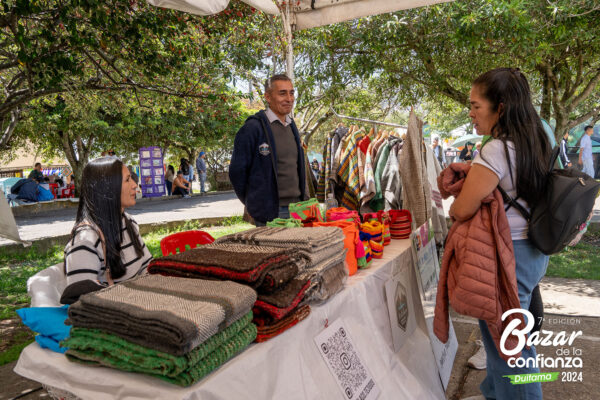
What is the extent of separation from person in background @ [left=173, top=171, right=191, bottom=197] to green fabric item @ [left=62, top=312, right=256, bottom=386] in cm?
1891

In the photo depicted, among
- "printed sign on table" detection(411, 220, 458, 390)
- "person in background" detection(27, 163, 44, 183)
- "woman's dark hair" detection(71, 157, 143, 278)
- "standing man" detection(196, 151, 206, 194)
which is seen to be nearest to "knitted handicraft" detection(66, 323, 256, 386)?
"woman's dark hair" detection(71, 157, 143, 278)

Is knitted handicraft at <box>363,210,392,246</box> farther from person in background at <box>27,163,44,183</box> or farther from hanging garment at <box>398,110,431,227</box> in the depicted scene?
person in background at <box>27,163,44,183</box>

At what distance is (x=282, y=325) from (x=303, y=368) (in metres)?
0.18

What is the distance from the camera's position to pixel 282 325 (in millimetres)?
1370

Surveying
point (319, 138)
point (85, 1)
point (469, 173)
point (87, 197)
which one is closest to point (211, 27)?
point (85, 1)

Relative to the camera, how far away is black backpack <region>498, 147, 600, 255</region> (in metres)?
1.81

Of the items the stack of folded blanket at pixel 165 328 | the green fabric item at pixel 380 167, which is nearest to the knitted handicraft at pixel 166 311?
the stack of folded blanket at pixel 165 328

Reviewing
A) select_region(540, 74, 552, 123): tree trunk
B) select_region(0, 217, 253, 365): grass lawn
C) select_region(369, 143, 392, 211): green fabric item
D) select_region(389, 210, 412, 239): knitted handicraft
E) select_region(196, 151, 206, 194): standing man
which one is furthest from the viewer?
select_region(196, 151, 206, 194): standing man

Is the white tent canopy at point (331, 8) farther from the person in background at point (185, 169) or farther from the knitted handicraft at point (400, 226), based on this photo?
the person in background at point (185, 169)

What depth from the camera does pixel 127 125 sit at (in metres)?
20.4

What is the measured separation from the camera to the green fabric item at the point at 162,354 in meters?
1.02

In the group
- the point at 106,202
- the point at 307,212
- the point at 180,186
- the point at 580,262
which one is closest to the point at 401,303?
the point at 307,212

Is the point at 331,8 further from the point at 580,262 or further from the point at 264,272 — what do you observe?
the point at 580,262

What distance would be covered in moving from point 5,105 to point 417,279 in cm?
562
